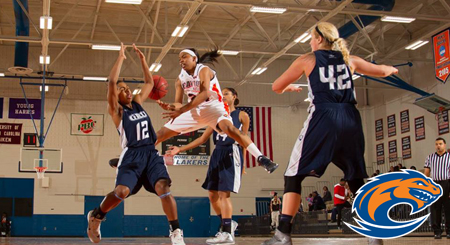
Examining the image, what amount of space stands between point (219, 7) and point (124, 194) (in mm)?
16545

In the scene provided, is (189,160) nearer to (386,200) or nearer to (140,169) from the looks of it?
(140,169)

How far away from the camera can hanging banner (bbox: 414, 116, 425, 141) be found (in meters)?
23.2

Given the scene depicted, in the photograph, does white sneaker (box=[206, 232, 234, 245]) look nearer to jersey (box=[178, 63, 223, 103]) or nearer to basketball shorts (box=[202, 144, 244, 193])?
basketball shorts (box=[202, 144, 244, 193])

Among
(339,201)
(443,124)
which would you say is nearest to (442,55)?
(443,124)

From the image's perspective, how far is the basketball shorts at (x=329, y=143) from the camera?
4.25 metres

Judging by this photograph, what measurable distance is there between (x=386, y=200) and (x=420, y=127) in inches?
792

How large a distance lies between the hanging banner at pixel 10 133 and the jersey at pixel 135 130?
2024 cm

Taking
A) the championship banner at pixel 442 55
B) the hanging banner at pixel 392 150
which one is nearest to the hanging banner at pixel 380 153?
the hanging banner at pixel 392 150

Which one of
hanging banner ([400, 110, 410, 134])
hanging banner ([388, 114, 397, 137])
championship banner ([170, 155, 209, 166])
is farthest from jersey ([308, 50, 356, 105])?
hanging banner ([388, 114, 397, 137])

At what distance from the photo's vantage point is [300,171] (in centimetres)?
428

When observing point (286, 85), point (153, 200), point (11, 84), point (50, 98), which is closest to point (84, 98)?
point (50, 98)

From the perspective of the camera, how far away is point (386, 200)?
181 inches

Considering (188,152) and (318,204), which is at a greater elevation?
(188,152)

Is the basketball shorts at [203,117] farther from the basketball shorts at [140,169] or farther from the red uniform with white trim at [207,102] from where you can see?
the basketball shorts at [140,169]
